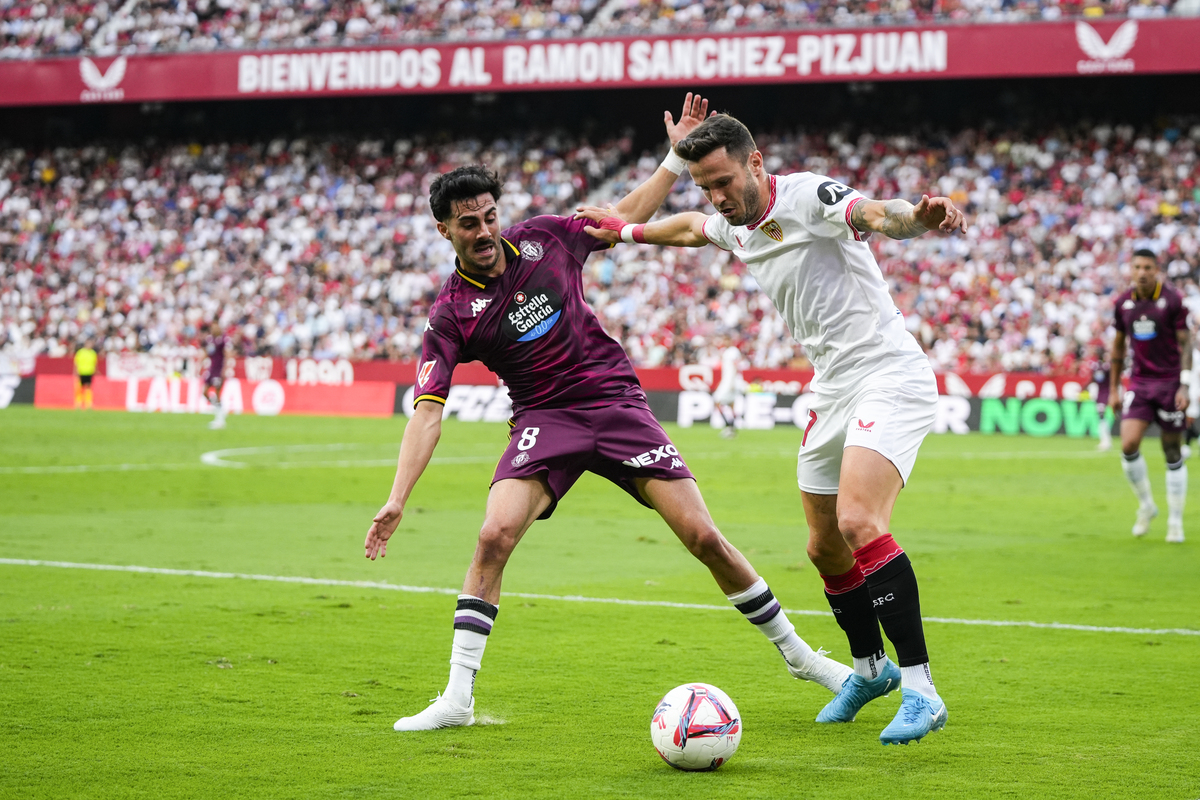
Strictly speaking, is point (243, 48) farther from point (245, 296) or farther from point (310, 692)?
point (310, 692)

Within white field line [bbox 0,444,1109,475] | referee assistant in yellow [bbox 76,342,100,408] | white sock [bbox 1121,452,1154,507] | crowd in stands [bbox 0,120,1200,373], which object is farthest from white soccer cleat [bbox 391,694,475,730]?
referee assistant in yellow [bbox 76,342,100,408]

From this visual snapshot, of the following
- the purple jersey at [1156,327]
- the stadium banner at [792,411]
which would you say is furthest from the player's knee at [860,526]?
the stadium banner at [792,411]

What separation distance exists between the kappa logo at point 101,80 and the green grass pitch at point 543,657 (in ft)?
100

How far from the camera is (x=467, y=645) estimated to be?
5633 mm

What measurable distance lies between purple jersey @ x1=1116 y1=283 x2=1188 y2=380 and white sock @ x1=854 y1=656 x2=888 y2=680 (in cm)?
752

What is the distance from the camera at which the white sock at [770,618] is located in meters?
5.89

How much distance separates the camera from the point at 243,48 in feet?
137

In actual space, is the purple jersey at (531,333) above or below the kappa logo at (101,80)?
below

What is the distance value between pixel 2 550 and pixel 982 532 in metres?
8.40

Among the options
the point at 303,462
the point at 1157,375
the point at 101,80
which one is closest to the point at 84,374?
the point at 101,80

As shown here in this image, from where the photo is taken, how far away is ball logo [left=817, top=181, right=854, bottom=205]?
536cm

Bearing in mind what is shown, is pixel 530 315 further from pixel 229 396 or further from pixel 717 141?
pixel 229 396

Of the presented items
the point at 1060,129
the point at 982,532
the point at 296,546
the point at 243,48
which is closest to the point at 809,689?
the point at 296,546

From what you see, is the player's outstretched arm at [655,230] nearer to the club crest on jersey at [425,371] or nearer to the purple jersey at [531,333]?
the purple jersey at [531,333]
